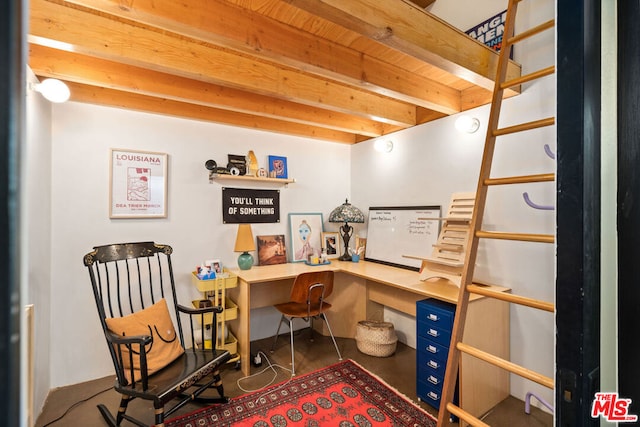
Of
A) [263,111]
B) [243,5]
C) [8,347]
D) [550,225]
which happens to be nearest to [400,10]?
[243,5]

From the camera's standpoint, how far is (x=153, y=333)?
6.87 ft

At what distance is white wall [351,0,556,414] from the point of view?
2.10m

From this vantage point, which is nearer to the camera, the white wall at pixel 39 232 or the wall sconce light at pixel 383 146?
the white wall at pixel 39 232

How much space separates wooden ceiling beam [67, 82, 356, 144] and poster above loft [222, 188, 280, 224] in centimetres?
70

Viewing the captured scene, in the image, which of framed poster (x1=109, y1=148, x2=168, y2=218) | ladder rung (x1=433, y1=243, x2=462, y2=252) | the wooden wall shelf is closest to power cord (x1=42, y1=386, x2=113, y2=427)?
framed poster (x1=109, y1=148, x2=168, y2=218)

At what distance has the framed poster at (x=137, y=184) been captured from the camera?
2613 millimetres

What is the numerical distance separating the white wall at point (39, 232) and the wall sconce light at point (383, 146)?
2964 millimetres

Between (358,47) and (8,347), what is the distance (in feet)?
7.42

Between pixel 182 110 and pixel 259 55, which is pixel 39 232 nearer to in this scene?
pixel 182 110

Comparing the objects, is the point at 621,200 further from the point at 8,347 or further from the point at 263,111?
the point at 263,111

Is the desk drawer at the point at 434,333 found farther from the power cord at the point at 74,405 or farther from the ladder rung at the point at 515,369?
the power cord at the point at 74,405

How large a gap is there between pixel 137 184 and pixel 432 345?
9.13 ft

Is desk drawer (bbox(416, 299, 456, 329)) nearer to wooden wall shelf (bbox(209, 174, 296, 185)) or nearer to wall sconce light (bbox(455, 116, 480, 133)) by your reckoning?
wall sconce light (bbox(455, 116, 480, 133))

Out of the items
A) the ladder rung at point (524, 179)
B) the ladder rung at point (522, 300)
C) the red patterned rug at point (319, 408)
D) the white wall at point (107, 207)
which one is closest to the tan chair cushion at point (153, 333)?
the red patterned rug at point (319, 408)
